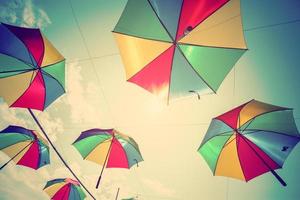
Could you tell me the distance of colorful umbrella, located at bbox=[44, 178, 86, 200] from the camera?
582 cm

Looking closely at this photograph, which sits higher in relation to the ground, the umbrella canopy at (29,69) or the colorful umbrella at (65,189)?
the umbrella canopy at (29,69)

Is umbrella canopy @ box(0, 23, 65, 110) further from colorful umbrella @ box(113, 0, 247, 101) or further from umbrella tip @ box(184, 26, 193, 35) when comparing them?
umbrella tip @ box(184, 26, 193, 35)

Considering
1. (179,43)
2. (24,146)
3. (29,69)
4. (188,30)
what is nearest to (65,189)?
(24,146)

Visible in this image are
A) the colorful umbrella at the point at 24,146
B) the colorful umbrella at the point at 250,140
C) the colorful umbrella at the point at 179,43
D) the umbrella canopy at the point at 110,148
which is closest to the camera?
the colorful umbrella at the point at 179,43

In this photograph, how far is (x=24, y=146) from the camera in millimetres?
5348

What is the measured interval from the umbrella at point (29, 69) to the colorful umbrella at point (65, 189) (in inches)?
90.8

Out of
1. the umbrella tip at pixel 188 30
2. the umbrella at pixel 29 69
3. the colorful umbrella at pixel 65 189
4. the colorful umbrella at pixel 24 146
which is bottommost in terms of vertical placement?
the colorful umbrella at pixel 65 189

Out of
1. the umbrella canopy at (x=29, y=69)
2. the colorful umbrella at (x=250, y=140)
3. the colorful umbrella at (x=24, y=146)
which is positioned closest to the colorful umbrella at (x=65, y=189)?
the colorful umbrella at (x=24, y=146)

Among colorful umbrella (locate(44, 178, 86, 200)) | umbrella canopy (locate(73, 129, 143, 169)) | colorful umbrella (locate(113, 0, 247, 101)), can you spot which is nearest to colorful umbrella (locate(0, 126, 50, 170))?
colorful umbrella (locate(44, 178, 86, 200))

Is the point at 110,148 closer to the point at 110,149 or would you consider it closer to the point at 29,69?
the point at 110,149

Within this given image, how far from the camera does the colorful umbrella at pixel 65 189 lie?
5816 mm

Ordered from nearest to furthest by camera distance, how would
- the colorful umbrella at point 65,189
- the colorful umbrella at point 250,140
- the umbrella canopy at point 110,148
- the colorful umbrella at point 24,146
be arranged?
the colorful umbrella at point 250,140 → the umbrella canopy at point 110,148 → the colorful umbrella at point 24,146 → the colorful umbrella at point 65,189

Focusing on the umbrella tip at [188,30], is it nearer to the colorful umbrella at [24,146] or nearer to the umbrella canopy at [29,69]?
the umbrella canopy at [29,69]

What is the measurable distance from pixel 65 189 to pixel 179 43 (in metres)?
5.05
